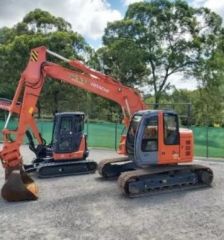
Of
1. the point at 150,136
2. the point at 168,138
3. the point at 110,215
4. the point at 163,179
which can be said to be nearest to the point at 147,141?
the point at 150,136

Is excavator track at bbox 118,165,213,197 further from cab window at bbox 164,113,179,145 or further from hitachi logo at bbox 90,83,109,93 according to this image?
hitachi logo at bbox 90,83,109,93

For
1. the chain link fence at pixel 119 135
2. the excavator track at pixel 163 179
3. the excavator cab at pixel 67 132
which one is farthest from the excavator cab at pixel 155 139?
the chain link fence at pixel 119 135

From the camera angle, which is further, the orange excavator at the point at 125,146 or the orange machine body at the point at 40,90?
the orange machine body at the point at 40,90

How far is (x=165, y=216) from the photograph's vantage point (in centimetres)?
861

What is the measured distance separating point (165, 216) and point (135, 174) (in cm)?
202

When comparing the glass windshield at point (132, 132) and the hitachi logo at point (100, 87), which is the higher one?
the hitachi logo at point (100, 87)

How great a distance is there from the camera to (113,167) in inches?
507

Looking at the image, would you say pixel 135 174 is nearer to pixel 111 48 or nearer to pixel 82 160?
pixel 82 160

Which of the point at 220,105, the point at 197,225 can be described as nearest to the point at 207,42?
the point at 220,105

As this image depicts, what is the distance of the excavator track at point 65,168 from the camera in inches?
514

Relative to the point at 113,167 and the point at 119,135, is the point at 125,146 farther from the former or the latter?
the point at 119,135

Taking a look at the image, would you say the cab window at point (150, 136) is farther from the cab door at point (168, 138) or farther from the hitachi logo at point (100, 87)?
the hitachi logo at point (100, 87)

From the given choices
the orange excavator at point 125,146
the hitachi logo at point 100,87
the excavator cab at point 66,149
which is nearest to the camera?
the orange excavator at point 125,146

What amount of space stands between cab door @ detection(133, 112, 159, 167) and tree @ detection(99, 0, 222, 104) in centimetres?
1830
